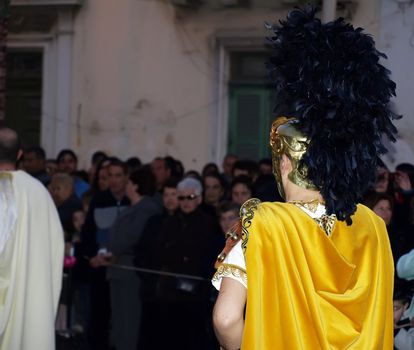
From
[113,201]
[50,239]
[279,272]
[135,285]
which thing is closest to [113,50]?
[113,201]

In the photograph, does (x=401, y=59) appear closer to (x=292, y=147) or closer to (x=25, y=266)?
(x=25, y=266)

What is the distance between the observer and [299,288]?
15.0 feet

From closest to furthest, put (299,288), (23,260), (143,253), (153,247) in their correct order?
(299,288)
(23,260)
(153,247)
(143,253)

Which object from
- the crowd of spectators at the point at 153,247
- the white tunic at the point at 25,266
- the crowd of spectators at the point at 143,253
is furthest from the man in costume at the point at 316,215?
the crowd of spectators at the point at 143,253

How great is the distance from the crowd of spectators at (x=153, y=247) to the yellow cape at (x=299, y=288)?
9.44 ft

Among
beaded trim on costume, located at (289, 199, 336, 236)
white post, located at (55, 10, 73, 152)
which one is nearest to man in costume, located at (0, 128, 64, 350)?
beaded trim on costume, located at (289, 199, 336, 236)

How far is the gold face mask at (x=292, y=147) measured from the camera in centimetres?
466

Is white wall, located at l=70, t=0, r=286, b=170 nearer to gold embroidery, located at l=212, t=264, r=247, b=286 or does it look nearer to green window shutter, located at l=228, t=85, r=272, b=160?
green window shutter, located at l=228, t=85, r=272, b=160

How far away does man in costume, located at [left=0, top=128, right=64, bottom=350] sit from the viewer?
273 inches

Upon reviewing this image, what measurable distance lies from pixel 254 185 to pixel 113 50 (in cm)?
669

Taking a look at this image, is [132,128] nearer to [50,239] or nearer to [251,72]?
[251,72]

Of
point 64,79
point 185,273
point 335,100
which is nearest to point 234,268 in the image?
point 335,100

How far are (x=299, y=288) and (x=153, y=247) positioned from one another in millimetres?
5008

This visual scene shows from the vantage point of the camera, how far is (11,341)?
6.98m
